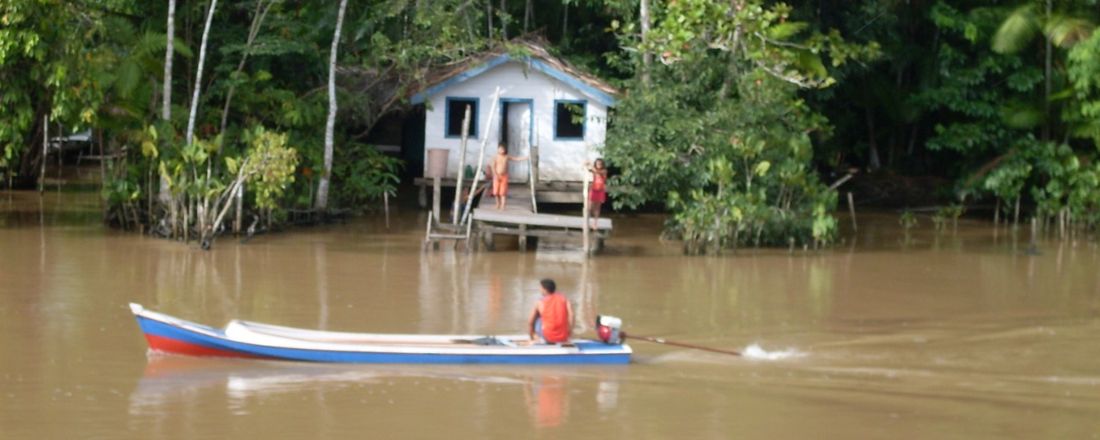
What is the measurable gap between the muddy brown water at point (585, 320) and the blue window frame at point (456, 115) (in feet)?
9.68

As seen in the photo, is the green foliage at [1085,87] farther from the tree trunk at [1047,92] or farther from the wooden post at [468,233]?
the wooden post at [468,233]

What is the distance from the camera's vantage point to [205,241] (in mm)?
19328

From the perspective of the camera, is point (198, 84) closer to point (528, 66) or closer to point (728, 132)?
point (528, 66)

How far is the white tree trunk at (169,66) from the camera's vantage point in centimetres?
1989

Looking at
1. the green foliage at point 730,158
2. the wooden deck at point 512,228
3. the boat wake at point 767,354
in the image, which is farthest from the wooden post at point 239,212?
the boat wake at point 767,354

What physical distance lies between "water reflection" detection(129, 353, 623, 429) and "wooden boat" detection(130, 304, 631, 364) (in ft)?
0.26

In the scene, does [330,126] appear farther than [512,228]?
Yes

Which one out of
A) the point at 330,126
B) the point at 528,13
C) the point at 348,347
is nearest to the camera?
the point at 348,347

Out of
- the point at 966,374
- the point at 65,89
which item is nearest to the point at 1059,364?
the point at 966,374

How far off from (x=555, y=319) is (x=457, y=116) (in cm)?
→ 1247

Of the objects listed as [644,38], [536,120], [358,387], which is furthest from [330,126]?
[358,387]

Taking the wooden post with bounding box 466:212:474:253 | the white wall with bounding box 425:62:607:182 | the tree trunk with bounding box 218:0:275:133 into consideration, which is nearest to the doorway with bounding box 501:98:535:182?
the white wall with bounding box 425:62:607:182

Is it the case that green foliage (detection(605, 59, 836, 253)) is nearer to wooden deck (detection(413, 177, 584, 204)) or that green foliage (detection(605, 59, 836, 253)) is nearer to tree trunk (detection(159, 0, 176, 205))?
wooden deck (detection(413, 177, 584, 204))

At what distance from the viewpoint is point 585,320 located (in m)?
15.4
